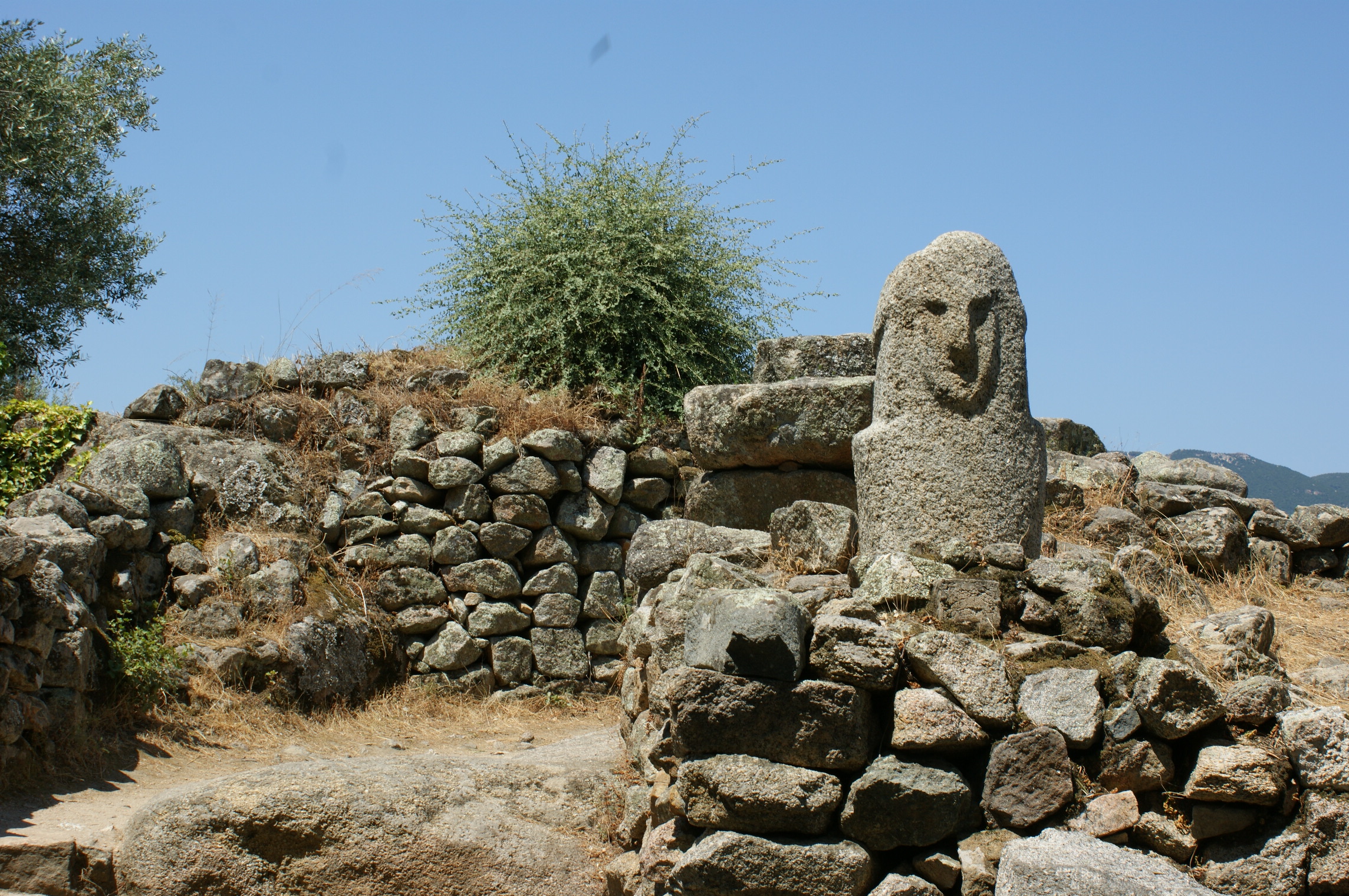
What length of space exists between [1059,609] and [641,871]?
2005 millimetres

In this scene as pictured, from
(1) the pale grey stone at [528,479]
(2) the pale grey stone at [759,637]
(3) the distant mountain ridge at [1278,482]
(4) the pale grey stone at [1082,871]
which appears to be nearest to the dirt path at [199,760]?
(1) the pale grey stone at [528,479]

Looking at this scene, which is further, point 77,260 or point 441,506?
point 77,260

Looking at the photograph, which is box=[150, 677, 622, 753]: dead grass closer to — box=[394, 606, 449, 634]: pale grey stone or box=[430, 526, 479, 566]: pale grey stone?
box=[394, 606, 449, 634]: pale grey stone

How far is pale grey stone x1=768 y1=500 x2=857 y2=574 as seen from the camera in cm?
520

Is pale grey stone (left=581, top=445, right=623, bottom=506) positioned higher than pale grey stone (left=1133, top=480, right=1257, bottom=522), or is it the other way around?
pale grey stone (left=581, top=445, right=623, bottom=506)

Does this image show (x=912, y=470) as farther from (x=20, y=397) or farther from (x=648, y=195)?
(x=20, y=397)

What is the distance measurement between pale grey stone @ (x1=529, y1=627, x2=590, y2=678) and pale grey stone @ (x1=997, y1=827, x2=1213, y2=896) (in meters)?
5.86

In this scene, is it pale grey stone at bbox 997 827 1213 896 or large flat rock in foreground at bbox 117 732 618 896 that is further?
large flat rock in foreground at bbox 117 732 618 896

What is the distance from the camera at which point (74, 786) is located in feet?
19.3

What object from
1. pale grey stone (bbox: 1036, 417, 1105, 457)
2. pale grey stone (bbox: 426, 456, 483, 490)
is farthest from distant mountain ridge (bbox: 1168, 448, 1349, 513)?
A: pale grey stone (bbox: 426, 456, 483, 490)

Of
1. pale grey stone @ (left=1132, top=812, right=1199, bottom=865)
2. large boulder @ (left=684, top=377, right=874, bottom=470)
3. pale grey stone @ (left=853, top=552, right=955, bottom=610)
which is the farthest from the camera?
large boulder @ (left=684, top=377, right=874, bottom=470)

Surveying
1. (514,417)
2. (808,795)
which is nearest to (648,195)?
(514,417)

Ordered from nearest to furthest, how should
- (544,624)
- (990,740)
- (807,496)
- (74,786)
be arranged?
(990,740) < (74,786) < (807,496) < (544,624)

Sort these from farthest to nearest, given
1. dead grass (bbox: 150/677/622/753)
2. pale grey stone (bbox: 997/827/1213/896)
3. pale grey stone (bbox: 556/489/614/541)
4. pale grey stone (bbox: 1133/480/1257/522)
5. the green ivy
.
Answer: pale grey stone (bbox: 556/489/614/541) → the green ivy → pale grey stone (bbox: 1133/480/1257/522) → dead grass (bbox: 150/677/622/753) → pale grey stone (bbox: 997/827/1213/896)
